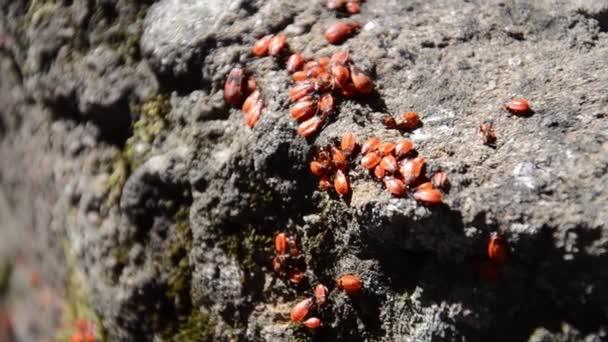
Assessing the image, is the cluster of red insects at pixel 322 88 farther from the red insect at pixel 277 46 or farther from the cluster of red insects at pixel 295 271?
the cluster of red insects at pixel 295 271

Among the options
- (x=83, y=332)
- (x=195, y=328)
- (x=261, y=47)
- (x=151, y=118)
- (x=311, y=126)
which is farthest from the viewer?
(x=83, y=332)

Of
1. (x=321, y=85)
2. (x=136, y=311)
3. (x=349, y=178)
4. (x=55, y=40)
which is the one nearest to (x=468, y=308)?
(x=349, y=178)

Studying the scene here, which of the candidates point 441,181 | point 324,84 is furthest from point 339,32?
point 441,181

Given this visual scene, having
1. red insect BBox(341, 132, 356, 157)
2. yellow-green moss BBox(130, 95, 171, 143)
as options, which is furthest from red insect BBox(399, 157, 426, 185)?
yellow-green moss BBox(130, 95, 171, 143)

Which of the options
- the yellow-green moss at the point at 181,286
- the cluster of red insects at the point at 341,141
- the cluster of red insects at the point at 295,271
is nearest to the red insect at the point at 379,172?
the cluster of red insects at the point at 341,141

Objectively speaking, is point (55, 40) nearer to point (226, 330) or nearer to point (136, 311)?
point (136, 311)

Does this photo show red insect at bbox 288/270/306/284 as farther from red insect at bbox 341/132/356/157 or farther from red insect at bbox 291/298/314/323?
red insect at bbox 341/132/356/157

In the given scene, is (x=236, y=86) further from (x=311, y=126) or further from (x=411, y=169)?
(x=411, y=169)
